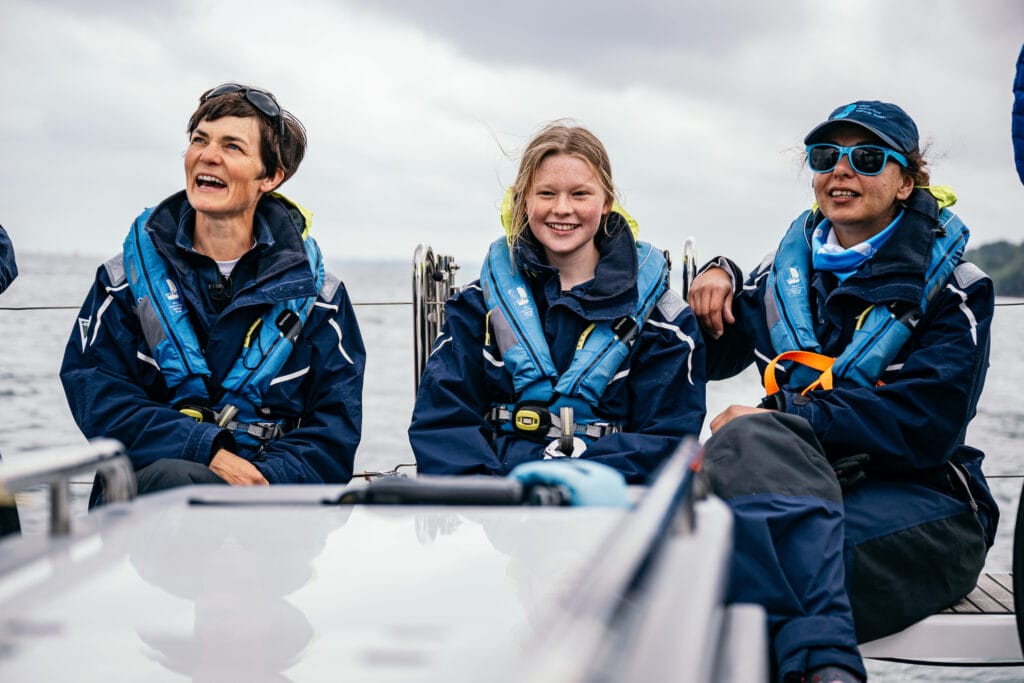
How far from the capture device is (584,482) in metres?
1.30

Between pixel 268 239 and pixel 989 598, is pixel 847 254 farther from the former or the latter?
pixel 268 239

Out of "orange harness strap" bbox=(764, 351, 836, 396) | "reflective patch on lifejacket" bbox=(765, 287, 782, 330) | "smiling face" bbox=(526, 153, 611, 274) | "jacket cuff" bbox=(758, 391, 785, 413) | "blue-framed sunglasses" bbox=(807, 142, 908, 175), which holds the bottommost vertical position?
"jacket cuff" bbox=(758, 391, 785, 413)

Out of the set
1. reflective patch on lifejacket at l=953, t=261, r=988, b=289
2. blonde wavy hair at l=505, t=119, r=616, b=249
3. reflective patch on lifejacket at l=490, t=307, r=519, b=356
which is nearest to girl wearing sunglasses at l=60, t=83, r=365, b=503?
reflective patch on lifejacket at l=490, t=307, r=519, b=356

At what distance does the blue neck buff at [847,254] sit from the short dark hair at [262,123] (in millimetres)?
1614

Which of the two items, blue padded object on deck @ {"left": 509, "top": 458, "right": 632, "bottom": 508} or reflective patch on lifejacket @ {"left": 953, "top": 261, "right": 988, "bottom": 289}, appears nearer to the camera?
blue padded object on deck @ {"left": 509, "top": 458, "right": 632, "bottom": 508}

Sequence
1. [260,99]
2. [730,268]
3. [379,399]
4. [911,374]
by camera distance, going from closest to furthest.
A: [911,374] → [260,99] → [730,268] → [379,399]

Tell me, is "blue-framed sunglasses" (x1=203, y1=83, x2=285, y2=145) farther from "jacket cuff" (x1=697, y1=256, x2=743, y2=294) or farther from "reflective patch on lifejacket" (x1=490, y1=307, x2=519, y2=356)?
"jacket cuff" (x1=697, y1=256, x2=743, y2=294)

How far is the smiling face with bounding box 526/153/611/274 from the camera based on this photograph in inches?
117

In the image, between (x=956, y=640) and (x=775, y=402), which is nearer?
(x=956, y=640)

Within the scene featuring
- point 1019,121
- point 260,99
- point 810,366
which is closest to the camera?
point 1019,121

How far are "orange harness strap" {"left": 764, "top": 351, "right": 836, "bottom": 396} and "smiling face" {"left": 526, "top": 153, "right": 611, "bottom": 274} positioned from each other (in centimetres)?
65

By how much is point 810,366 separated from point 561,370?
2.27 ft

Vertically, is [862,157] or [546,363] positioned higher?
[862,157]

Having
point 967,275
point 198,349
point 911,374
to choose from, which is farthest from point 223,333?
point 967,275
